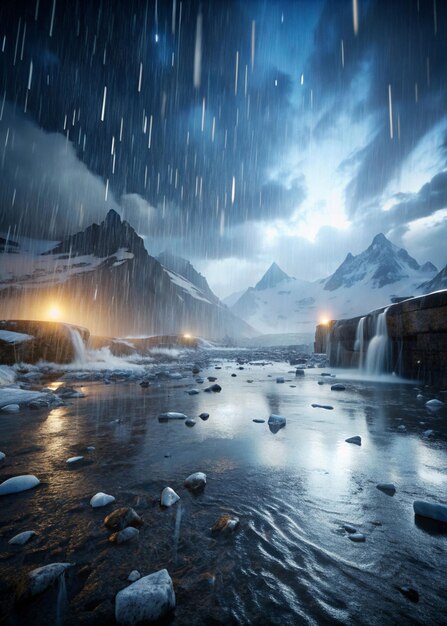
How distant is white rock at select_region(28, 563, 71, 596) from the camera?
1.27m

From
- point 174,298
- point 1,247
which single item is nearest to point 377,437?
point 174,298

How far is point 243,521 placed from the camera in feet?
6.32

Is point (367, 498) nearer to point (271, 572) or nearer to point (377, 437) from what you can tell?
point (271, 572)

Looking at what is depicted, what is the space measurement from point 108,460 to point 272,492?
1.89 metres

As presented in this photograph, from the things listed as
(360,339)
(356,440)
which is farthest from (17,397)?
(360,339)

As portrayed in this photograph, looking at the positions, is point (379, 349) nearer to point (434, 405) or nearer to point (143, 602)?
point (434, 405)

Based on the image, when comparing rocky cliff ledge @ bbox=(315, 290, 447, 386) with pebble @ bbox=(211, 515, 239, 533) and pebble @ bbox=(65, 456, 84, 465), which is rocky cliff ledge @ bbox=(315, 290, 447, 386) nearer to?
pebble @ bbox=(211, 515, 239, 533)

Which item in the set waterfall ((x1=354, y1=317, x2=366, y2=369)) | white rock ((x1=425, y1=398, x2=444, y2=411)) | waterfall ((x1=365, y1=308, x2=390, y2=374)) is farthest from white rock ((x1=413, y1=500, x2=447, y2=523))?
waterfall ((x1=354, y1=317, x2=366, y2=369))

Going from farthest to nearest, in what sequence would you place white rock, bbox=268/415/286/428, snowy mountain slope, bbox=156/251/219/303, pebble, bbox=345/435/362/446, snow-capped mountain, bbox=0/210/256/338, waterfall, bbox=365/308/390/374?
snowy mountain slope, bbox=156/251/219/303
snow-capped mountain, bbox=0/210/256/338
waterfall, bbox=365/308/390/374
white rock, bbox=268/415/286/428
pebble, bbox=345/435/362/446

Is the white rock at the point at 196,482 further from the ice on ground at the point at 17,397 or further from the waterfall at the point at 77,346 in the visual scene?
the waterfall at the point at 77,346

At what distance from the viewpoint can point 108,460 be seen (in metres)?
3.02

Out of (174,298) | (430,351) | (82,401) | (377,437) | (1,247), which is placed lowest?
(82,401)

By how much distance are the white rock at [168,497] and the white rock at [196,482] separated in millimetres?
165

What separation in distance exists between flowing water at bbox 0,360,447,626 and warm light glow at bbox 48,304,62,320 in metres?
80.0
